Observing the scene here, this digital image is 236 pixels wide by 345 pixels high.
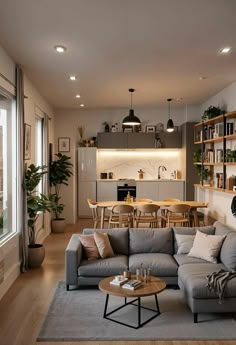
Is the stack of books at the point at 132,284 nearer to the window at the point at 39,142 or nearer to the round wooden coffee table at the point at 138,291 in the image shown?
the round wooden coffee table at the point at 138,291

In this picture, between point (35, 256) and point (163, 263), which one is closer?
point (163, 263)

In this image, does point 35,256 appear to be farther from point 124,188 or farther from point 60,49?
point 124,188

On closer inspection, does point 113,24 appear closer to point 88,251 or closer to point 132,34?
point 132,34

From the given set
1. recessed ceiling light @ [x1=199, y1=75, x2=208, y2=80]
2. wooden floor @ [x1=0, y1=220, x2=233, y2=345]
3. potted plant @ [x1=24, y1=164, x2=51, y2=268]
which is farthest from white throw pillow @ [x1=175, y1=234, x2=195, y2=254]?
recessed ceiling light @ [x1=199, y1=75, x2=208, y2=80]

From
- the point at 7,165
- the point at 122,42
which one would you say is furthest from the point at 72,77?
the point at 7,165

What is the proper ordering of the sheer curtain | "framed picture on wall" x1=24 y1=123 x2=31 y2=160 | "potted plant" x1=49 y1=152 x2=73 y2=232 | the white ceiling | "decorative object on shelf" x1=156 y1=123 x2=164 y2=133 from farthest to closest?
"decorative object on shelf" x1=156 y1=123 x2=164 y2=133
"potted plant" x1=49 y1=152 x2=73 y2=232
"framed picture on wall" x1=24 y1=123 x2=31 y2=160
the sheer curtain
the white ceiling

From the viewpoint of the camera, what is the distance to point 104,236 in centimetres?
466

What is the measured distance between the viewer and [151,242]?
188 inches

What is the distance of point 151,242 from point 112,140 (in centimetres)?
490

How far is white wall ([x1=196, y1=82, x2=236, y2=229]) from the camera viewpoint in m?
6.32

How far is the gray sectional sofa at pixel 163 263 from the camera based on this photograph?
3438mm

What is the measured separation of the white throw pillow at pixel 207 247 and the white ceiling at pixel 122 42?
246 cm

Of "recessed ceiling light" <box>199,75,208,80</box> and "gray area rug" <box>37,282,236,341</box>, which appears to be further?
"recessed ceiling light" <box>199,75,208,80</box>

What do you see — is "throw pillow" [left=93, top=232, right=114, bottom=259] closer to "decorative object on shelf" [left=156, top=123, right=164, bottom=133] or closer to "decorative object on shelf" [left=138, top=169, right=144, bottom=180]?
"decorative object on shelf" [left=138, top=169, right=144, bottom=180]
